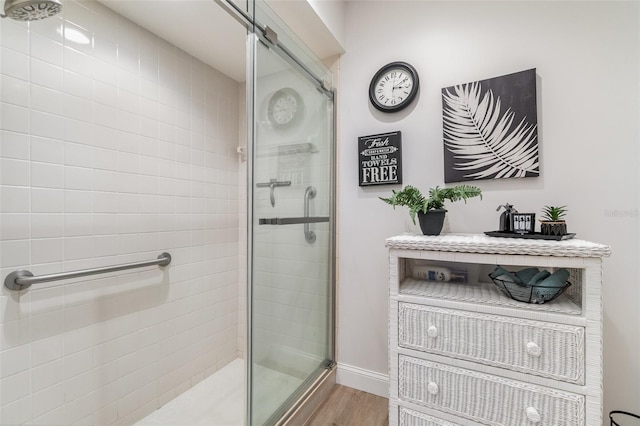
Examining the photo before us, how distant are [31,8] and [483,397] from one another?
195cm

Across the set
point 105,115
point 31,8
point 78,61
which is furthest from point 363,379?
point 78,61

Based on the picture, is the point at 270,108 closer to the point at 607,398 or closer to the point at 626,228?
the point at 626,228

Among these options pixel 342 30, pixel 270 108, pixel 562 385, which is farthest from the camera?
pixel 342 30

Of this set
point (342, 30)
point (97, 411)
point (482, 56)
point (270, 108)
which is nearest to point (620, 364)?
point (482, 56)

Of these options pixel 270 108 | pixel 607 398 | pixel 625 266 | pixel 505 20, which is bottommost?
pixel 607 398

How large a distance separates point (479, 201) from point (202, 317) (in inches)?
73.5

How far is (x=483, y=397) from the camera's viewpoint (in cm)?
101

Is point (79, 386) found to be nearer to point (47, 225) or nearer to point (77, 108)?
point (47, 225)

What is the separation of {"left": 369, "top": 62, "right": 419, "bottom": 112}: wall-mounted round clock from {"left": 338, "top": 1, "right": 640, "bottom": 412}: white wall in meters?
0.05

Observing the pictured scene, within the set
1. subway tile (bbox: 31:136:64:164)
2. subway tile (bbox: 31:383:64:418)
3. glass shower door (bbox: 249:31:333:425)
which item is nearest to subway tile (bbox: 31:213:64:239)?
subway tile (bbox: 31:136:64:164)

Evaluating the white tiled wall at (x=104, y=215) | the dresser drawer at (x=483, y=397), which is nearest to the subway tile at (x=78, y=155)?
the white tiled wall at (x=104, y=215)

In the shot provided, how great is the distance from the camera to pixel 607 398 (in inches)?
46.3

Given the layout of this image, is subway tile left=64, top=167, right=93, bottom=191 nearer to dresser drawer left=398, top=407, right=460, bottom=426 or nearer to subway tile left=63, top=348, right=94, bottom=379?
subway tile left=63, top=348, right=94, bottom=379

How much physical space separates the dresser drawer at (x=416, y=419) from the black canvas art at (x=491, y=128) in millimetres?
1075
